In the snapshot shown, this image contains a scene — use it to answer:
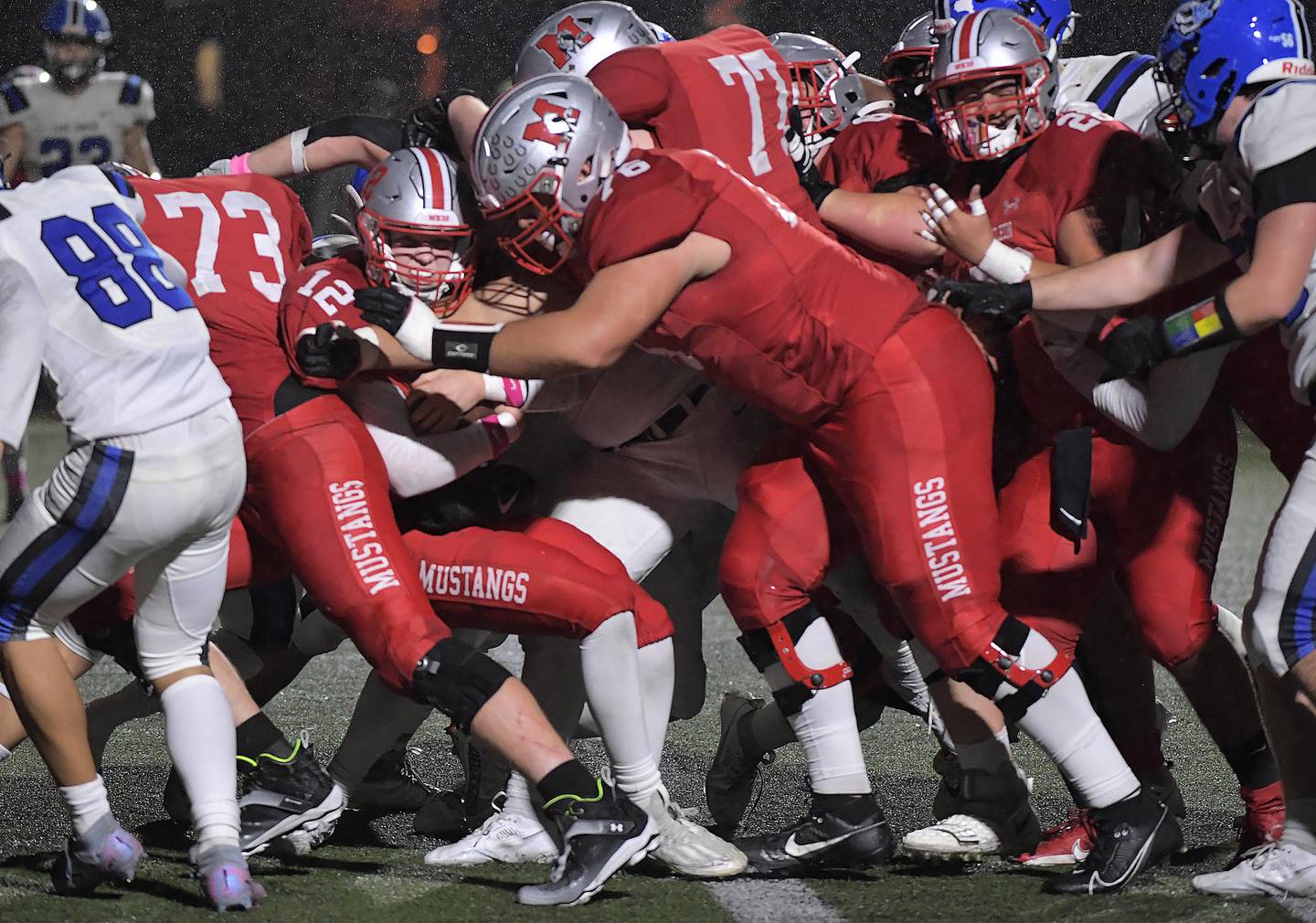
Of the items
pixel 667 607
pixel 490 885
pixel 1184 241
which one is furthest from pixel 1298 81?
pixel 490 885

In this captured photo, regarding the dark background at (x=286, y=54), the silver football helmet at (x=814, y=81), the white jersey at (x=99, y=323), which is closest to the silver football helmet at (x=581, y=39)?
the silver football helmet at (x=814, y=81)

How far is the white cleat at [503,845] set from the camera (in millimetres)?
3039

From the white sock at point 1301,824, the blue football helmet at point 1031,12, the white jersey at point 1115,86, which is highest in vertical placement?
the blue football helmet at point 1031,12

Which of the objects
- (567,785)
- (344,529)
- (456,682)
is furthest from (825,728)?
(344,529)

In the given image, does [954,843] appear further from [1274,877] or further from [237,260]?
[237,260]

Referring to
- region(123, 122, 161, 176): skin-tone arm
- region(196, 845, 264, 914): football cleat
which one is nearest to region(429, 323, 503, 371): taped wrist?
region(196, 845, 264, 914): football cleat

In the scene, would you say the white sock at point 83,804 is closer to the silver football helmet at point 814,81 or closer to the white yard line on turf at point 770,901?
the white yard line on turf at point 770,901

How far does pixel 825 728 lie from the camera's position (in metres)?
2.99

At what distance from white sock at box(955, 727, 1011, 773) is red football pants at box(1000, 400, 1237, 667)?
31 cm

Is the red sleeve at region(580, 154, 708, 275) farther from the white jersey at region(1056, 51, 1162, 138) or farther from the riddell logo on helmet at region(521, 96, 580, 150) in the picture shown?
the white jersey at region(1056, 51, 1162, 138)

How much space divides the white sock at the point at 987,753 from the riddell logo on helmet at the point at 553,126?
1.34m

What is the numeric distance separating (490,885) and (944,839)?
33.3 inches

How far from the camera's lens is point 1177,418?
2861 mm

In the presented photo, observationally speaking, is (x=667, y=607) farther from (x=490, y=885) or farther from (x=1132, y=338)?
(x=1132, y=338)
